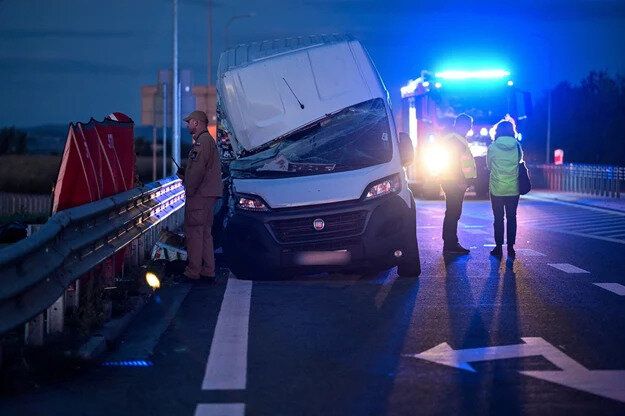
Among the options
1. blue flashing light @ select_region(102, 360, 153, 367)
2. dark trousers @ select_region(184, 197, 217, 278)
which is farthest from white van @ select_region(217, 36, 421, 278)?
blue flashing light @ select_region(102, 360, 153, 367)

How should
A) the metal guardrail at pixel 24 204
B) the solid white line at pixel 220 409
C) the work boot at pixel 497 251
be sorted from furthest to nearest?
the metal guardrail at pixel 24 204, the work boot at pixel 497 251, the solid white line at pixel 220 409

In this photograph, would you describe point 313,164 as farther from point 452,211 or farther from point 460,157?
point 452,211

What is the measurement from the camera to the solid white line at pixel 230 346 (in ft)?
22.8

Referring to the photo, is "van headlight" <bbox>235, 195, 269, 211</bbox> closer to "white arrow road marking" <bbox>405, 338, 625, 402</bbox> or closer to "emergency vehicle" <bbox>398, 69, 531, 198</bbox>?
"white arrow road marking" <bbox>405, 338, 625, 402</bbox>

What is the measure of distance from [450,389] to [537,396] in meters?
0.51

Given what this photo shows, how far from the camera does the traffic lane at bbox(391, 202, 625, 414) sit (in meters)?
6.37

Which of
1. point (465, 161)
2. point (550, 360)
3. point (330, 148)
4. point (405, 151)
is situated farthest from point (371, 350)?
point (465, 161)

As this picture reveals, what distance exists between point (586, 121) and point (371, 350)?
87.1 meters

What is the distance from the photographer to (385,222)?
39.2 ft

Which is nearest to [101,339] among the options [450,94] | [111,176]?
[111,176]

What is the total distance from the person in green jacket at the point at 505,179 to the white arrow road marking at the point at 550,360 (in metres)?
6.78

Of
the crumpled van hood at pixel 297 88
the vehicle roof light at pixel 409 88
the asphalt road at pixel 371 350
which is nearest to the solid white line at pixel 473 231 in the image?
the asphalt road at pixel 371 350

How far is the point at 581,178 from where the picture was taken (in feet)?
124

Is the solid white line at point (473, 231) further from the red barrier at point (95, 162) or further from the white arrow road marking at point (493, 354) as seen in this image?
the white arrow road marking at point (493, 354)
